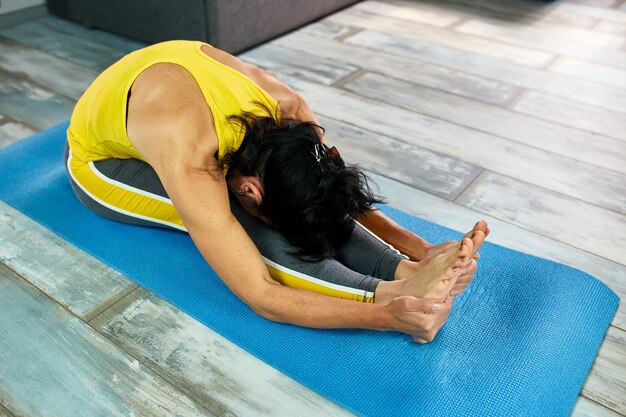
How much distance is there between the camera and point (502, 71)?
9.17ft

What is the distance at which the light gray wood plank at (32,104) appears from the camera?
229 centimetres

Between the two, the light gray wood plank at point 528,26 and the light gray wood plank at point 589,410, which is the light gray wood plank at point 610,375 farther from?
the light gray wood plank at point 528,26

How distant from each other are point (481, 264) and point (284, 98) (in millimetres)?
668

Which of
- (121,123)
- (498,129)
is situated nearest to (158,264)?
(121,123)

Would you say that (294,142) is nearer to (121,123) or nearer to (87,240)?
(121,123)

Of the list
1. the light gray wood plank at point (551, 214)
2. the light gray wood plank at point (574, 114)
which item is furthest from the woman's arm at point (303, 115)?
the light gray wood plank at point (574, 114)

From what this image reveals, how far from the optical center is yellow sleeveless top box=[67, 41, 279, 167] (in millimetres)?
1342

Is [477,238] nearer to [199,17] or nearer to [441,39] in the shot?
[199,17]

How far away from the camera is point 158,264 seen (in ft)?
5.21

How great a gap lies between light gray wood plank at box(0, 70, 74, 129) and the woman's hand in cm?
156

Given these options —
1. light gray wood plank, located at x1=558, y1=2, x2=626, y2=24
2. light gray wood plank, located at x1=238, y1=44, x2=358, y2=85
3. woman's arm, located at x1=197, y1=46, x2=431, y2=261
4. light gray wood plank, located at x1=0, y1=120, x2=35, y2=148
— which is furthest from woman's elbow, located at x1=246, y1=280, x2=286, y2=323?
light gray wood plank, located at x1=558, y1=2, x2=626, y2=24

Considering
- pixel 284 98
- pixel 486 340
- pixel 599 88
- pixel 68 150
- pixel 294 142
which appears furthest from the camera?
pixel 599 88

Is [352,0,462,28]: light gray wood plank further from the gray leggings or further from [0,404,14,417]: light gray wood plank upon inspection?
[0,404,14,417]: light gray wood plank

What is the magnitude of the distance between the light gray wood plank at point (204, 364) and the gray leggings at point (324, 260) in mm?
218
